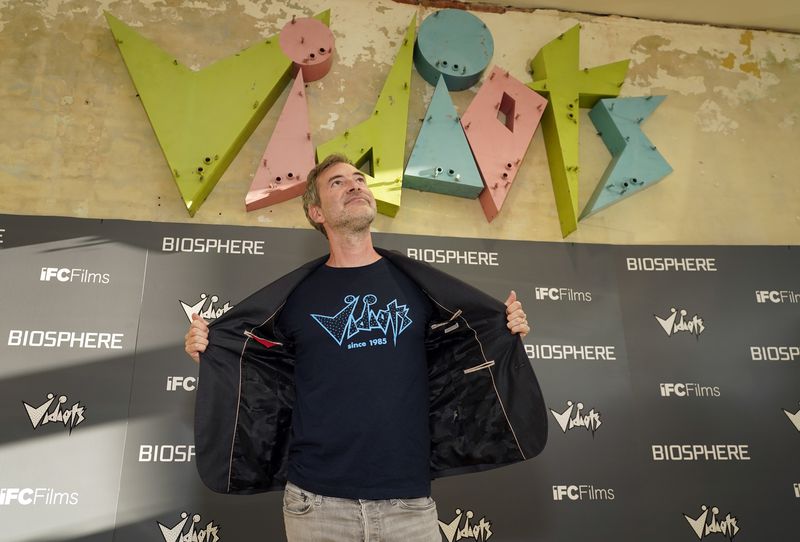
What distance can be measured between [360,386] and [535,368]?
1.32 m

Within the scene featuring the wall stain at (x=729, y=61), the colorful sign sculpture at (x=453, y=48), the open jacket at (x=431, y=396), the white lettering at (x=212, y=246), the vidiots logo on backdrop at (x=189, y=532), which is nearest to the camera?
the open jacket at (x=431, y=396)

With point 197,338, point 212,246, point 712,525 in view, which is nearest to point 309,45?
point 212,246

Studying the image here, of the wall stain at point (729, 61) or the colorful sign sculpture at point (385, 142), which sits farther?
the wall stain at point (729, 61)

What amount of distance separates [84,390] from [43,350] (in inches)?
9.8

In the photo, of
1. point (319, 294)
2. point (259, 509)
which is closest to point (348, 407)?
point (319, 294)

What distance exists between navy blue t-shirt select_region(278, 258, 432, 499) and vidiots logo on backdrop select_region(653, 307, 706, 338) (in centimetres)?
154

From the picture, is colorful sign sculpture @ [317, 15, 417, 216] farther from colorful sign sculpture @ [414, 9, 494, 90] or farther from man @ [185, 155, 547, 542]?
man @ [185, 155, 547, 542]

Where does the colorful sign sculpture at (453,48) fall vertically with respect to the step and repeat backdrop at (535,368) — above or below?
above

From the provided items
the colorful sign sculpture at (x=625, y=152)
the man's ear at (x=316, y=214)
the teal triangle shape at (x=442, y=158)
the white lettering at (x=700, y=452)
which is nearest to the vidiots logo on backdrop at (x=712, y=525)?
the white lettering at (x=700, y=452)

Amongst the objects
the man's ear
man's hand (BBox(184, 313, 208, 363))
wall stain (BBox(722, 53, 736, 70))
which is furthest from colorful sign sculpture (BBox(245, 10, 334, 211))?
wall stain (BBox(722, 53, 736, 70))

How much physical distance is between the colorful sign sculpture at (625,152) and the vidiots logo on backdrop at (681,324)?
64 cm

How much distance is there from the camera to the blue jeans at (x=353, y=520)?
187cm

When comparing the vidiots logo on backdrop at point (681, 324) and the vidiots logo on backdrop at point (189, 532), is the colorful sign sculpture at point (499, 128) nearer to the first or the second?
the vidiots logo on backdrop at point (681, 324)

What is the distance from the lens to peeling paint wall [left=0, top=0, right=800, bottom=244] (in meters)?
3.21
